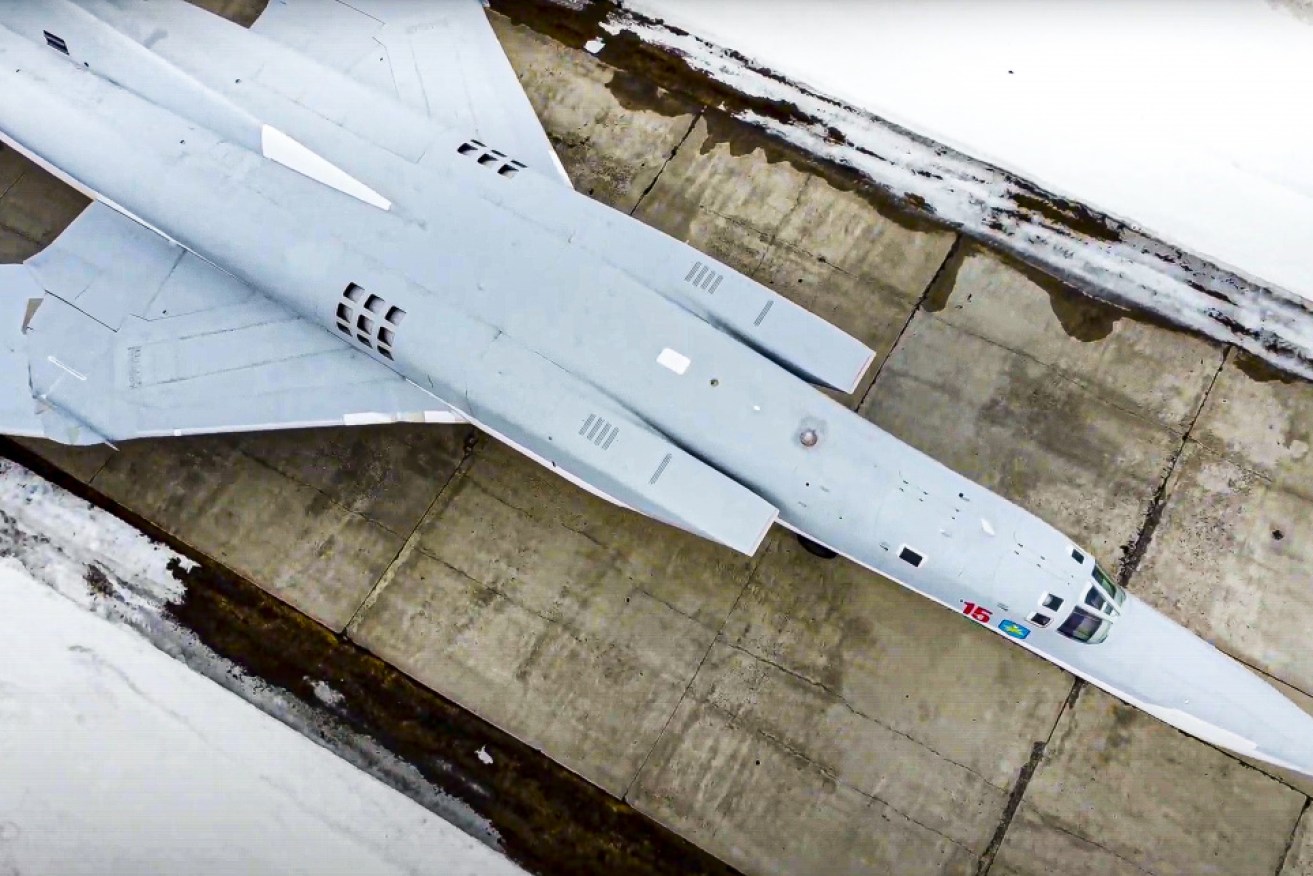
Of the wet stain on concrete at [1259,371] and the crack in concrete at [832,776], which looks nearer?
the crack in concrete at [832,776]

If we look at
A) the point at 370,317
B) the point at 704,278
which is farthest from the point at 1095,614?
the point at 370,317

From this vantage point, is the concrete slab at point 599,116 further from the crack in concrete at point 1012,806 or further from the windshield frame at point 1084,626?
the crack in concrete at point 1012,806

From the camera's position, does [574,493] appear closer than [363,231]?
No

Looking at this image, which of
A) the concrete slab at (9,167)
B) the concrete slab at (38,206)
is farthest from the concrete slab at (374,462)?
the concrete slab at (9,167)

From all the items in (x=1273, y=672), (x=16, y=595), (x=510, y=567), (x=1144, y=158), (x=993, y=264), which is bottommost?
(x=16, y=595)

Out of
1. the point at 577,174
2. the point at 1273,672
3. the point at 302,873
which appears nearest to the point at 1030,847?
the point at 1273,672

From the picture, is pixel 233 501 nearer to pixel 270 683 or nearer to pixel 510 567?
pixel 270 683

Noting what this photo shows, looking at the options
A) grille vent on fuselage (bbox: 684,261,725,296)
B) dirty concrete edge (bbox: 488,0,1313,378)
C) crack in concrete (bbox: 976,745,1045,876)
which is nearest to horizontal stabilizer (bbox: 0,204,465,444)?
grille vent on fuselage (bbox: 684,261,725,296)
